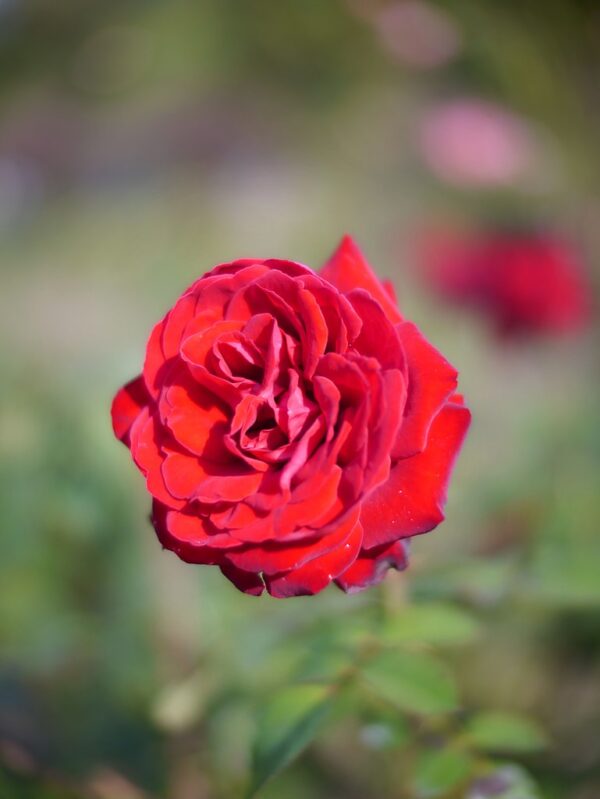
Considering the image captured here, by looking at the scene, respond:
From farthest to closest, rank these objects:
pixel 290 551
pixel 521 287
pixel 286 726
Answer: pixel 521 287 → pixel 286 726 → pixel 290 551

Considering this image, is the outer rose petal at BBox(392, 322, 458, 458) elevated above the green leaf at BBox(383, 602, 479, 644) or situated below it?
above

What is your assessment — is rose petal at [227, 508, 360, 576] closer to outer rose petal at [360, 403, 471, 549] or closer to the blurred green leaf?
outer rose petal at [360, 403, 471, 549]

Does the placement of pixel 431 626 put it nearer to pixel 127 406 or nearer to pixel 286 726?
pixel 286 726

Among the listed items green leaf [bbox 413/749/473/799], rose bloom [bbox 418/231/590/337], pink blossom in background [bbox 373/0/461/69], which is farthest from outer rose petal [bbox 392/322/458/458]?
pink blossom in background [bbox 373/0/461/69]

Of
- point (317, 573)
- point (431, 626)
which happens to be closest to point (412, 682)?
point (431, 626)

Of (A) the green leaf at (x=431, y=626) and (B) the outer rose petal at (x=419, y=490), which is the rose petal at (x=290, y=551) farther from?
(A) the green leaf at (x=431, y=626)

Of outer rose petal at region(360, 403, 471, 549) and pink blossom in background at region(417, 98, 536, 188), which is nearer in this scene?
Answer: outer rose petal at region(360, 403, 471, 549)

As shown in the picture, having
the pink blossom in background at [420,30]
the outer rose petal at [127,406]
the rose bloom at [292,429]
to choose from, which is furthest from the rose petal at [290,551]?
the pink blossom in background at [420,30]

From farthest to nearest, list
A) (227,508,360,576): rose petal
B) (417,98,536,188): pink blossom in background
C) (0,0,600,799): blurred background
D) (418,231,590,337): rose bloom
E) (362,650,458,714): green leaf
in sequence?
1. (417,98,536,188): pink blossom in background
2. (418,231,590,337): rose bloom
3. (0,0,600,799): blurred background
4. (362,650,458,714): green leaf
5. (227,508,360,576): rose petal
